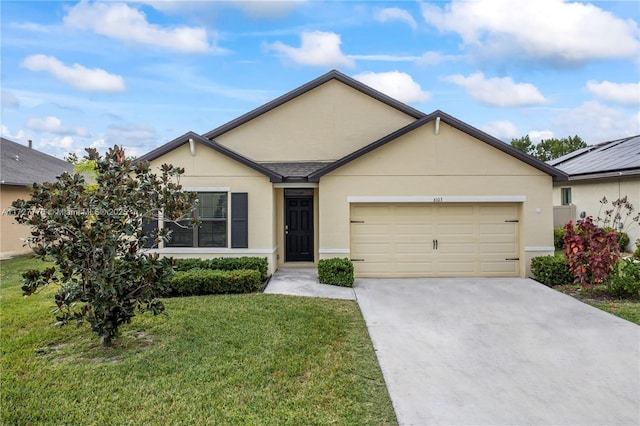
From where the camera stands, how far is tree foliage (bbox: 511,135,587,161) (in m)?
47.0

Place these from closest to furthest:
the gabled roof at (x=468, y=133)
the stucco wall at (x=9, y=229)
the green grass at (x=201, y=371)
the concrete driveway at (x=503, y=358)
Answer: the green grass at (x=201, y=371)
the concrete driveway at (x=503, y=358)
the gabled roof at (x=468, y=133)
the stucco wall at (x=9, y=229)

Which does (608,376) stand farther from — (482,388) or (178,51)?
(178,51)

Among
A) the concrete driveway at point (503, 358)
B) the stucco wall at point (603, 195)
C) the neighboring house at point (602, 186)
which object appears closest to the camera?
the concrete driveway at point (503, 358)

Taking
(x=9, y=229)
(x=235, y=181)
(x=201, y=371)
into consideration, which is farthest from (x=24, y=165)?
(x=201, y=371)

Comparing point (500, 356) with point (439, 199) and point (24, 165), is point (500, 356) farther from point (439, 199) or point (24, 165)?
point (24, 165)

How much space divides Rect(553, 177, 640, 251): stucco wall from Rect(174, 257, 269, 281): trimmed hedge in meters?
14.4

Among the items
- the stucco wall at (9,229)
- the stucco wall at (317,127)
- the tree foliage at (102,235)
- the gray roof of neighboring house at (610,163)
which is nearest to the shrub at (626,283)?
the gray roof of neighboring house at (610,163)

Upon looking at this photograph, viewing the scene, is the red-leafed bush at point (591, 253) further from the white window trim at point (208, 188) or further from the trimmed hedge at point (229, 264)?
the white window trim at point (208, 188)

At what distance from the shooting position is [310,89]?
13.1 m

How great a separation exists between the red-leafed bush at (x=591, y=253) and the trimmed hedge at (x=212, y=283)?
792cm

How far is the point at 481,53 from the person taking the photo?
14.5m

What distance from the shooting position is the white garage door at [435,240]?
10898 millimetres

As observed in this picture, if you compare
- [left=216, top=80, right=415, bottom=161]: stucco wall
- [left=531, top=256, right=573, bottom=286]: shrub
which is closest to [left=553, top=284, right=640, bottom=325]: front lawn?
[left=531, top=256, right=573, bottom=286]: shrub

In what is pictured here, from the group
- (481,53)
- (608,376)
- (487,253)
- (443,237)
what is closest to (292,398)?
(608,376)
